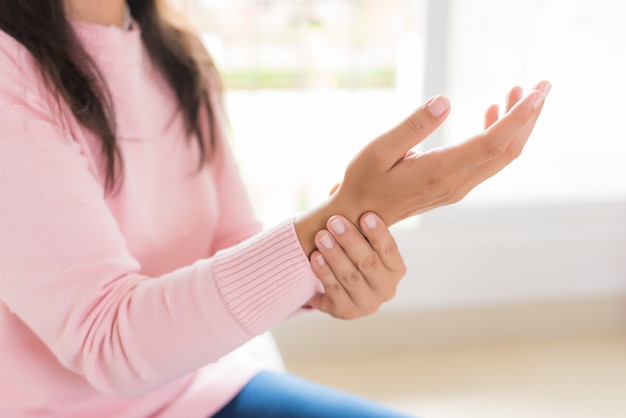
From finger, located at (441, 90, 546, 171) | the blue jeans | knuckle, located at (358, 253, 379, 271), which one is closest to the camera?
finger, located at (441, 90, 546, 171)

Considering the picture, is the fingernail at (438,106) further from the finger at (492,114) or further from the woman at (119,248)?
the finger at (492,114)

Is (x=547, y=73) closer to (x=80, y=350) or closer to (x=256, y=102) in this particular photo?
(x=256, y=102)

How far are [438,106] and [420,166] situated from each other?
0.21ft

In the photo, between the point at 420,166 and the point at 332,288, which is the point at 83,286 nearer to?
the point at 332,288

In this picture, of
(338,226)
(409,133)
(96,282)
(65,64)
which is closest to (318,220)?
(338,226)

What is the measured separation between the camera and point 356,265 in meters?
0.80

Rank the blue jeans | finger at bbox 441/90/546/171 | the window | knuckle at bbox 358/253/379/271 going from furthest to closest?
1. the window
2. the blue jeans
3. knuckle at bbox 358/253/379/271
4. finger at bbox 441/90/546/171

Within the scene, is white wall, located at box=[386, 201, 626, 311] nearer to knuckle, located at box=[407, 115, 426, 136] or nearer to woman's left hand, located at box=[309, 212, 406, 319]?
woman's left hand, located at box=[309, 212, 406, 319]

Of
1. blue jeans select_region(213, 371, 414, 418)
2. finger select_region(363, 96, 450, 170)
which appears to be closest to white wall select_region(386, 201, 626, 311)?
blue jeans select_region(213, 371, 414, 418)

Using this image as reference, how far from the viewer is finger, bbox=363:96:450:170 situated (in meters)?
0.70

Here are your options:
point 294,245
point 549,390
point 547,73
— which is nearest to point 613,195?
point 547,73

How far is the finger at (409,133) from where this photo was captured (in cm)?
70

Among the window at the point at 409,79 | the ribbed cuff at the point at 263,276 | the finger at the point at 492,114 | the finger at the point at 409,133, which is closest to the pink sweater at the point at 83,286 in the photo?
the ribbed cuff at the point at 263,276

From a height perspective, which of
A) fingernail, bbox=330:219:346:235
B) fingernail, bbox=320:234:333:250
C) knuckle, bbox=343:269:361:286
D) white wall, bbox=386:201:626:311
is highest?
fingernail, bbox=330:219:346:235
